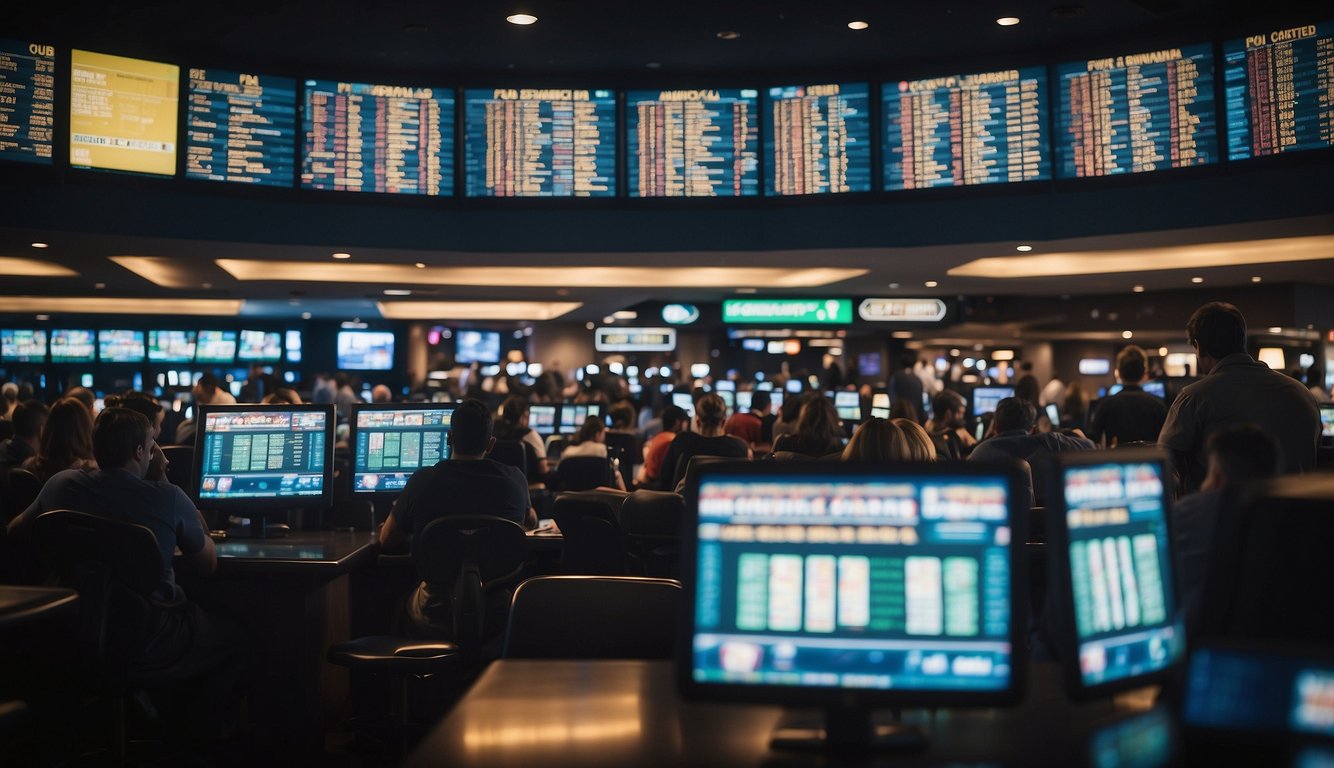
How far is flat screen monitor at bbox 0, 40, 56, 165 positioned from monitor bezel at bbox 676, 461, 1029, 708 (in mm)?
5866

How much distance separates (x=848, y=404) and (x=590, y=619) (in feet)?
31.2

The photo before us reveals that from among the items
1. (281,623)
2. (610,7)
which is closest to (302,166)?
(610,7)

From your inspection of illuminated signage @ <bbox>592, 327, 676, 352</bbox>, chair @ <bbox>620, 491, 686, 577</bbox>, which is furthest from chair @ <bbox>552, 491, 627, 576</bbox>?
illuminated signage @ <bbox>592, 327, 676, 352</bbox>

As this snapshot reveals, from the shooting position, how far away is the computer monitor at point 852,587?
169 centimetres

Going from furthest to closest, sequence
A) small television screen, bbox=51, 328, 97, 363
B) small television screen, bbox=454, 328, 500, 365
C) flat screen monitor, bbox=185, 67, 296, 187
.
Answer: small television screen, bbox=454, 328, 500, 365, small television screen, bbox=51, 328, 97, 363, flat screen monitor, bbox=185, 67, 296, 187

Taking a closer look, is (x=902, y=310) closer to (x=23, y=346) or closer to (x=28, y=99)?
(x=28, y=99)

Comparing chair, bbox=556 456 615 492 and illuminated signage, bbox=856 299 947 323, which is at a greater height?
illuminated signage, bbox=856 299 947 323

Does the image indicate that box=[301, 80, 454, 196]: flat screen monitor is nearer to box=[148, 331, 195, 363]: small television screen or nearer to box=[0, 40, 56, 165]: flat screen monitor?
box=[0, 40, 56, 165]: flat screen monitor

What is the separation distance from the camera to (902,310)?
477 inches

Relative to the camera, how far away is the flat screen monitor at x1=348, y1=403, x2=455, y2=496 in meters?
5.28

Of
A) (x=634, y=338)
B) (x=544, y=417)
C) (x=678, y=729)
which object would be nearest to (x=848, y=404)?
(x=544, y=417)

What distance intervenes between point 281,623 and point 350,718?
1.66 ft

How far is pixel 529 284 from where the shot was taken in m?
10.0

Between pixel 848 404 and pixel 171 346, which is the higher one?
pixel 171 346
